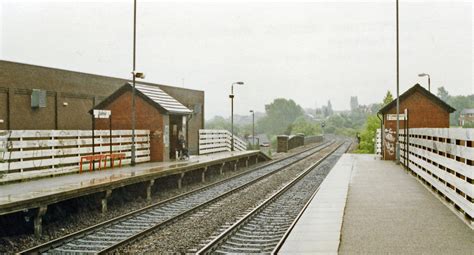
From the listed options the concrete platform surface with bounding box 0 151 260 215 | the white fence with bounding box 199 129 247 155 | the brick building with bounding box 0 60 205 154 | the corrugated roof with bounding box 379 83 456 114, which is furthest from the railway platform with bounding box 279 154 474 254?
the brick building with bounding box 0 60 205 154

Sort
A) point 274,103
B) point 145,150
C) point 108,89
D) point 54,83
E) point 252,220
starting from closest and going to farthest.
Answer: point 252,220, point 145,150, point 54,83, point 108,89, point 274,103

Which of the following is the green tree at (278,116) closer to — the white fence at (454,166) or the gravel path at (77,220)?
the gravel path at (77,220)

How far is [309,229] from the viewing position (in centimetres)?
902

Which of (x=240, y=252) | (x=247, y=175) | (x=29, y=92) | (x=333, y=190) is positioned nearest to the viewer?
(x=240, y=252)

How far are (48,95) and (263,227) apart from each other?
2514 centimetres

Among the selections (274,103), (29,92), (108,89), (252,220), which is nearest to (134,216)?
(252,220)

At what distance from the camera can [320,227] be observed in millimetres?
9086

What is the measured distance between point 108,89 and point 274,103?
139 m

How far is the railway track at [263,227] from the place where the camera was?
920cm

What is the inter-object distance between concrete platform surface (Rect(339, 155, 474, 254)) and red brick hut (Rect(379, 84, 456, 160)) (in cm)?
1429

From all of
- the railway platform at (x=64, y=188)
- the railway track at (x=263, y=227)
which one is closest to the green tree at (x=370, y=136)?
the railway track at (x=263, y=227)

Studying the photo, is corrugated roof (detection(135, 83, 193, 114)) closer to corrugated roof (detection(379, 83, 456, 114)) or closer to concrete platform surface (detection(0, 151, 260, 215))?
concrete platform surface (detection(0, 151, 260, 215))

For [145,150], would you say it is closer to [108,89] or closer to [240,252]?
[240,252]

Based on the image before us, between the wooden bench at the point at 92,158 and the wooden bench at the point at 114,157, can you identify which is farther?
the wooden bench at the point at 114,157
